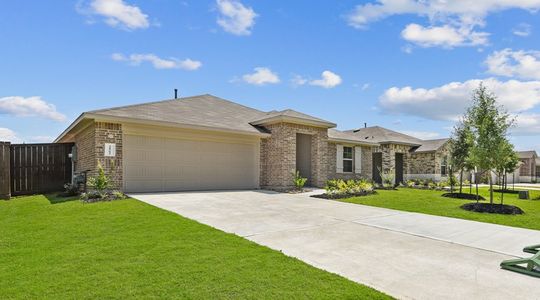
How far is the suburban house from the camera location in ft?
39.0

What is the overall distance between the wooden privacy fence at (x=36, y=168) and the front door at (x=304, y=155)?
37.8 feet

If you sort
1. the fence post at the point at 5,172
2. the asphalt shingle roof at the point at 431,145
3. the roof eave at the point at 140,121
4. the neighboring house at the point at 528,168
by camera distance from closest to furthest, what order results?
the roof eave at the point at 140,121 < the fence post at the point at 5,172 < the asphalt shingle roof at the point at 431,145 < the neighboring house at the point at 528,168

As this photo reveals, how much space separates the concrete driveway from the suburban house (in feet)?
10.6

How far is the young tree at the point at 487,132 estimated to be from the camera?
11.2 metres

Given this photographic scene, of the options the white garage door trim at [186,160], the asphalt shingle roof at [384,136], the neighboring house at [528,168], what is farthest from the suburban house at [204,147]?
the neighboring house at [528,168]

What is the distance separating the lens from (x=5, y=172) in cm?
1223

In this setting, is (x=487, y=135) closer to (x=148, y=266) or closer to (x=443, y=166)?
(x=148, y=266)

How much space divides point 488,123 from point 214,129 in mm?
10512

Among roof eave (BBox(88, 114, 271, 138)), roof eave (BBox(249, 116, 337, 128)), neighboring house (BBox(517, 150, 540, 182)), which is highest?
roof eave (BBox(249, 116, 337, 128))

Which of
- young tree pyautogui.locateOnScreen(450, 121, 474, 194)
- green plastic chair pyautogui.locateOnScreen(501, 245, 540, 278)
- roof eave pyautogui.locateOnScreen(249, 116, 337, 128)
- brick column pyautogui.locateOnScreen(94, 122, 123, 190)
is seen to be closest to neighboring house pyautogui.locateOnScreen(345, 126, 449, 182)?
young tree pyautogui.locateOnScreen(450, 121, 474, 194)

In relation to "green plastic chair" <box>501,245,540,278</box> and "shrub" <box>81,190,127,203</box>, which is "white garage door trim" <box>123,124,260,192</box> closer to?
"shrub" <box>81,190,127,203</box>

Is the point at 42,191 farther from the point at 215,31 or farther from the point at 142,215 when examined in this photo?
the point at 215,31

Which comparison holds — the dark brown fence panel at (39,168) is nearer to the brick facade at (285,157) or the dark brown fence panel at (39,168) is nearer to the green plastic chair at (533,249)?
the brick facade at (285,157)

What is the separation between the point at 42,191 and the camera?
44.6ft
